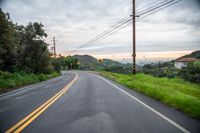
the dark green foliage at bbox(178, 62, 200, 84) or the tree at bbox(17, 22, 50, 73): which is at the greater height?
the tree at bbox(17, 22, 50, 73)

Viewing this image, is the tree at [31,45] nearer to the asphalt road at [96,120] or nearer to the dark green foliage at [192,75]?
the dark green foliage at [192,75]

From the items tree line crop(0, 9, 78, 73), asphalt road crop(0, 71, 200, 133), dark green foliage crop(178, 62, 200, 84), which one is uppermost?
tree line crop(0, 9, 78, 73)

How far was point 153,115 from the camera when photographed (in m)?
7.84

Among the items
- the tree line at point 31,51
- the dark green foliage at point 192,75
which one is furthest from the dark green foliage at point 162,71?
the tree line at point 31,51

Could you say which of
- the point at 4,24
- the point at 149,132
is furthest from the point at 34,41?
the point at 149,132

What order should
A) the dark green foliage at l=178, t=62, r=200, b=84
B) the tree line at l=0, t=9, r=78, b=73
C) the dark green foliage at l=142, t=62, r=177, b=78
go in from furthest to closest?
the tree line at l=0, t=9, r=78, b=73 → the dark green foliage at l=142, t=62, r=177, b=78 → the dark green foliage at l=178, t=62, r=200, b=84

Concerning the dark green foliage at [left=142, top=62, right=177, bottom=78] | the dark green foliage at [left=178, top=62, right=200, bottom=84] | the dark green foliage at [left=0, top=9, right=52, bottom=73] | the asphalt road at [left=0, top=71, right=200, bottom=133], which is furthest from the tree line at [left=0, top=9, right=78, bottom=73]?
the asphalt road at [left=0, top=71, right=200, bottom=133]

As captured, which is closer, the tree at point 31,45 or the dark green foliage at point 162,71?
the dark green foliage at point 162,71

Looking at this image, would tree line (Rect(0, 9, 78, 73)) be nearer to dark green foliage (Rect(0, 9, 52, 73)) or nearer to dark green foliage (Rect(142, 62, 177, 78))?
dark green foliage (Rect(0, 9, 52, 73))

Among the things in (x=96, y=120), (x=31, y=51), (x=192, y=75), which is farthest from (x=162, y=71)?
(x=96, y=120)

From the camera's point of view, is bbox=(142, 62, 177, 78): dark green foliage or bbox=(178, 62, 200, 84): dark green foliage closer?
bbox=(178, 62, 200, 84): dark green foliage

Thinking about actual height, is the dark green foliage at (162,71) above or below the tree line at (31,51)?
below

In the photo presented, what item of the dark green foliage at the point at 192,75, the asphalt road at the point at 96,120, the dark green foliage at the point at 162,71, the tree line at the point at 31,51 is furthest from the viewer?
the tree line at the point at 31,51

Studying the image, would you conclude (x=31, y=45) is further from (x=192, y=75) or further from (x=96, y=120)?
(x=96, y=120)
